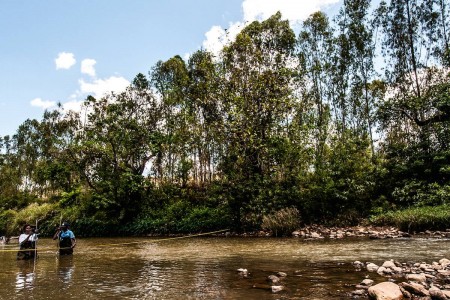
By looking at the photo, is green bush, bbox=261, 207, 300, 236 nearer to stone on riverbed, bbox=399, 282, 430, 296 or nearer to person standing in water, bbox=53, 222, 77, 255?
person standing in water, bbox=53, 222, 77, 255

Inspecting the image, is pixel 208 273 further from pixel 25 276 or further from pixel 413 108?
pixel 413 108

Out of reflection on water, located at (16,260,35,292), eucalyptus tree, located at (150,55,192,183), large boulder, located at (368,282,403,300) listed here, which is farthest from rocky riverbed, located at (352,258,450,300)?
eucalyptus tree, located at (150,55,192,183)

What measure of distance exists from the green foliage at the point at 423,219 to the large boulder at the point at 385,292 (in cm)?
1347

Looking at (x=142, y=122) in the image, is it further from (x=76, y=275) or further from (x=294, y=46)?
(x=76, y=275)

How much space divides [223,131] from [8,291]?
1709cm

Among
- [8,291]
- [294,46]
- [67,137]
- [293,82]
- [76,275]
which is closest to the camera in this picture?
[8,291]

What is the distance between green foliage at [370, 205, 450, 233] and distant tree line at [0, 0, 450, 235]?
1740 mm

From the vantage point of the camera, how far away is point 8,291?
8.59 meters

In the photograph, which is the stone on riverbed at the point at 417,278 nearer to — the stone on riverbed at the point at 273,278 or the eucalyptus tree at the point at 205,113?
the stone on riverbed at the point at 273,278

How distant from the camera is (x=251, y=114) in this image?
930 inches

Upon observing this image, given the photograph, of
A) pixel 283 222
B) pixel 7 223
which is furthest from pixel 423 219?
pixel 7 223

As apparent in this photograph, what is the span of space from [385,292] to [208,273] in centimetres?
504

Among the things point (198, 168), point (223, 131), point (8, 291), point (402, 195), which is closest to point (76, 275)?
point (8, 291)

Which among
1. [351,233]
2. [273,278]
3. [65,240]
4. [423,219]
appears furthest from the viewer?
[351,233]
